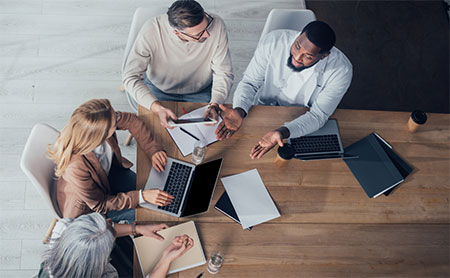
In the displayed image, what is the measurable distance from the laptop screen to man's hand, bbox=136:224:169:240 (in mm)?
127

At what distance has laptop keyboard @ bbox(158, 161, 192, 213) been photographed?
1.75 metres

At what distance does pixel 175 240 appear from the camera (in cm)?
164

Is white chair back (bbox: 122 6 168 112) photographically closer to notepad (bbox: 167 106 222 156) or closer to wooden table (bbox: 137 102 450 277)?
wooden table (bbox: 137 102 450 277)

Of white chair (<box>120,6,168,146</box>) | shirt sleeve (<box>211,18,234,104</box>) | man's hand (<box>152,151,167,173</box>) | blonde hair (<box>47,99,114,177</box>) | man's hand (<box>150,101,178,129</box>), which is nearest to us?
blonde hair (<box>47,99,114,177</box>)

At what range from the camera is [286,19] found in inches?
92.2

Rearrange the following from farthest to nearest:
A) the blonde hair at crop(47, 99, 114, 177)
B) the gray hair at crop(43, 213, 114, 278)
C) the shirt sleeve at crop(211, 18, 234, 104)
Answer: the shirt sleeve at crop(211, 18, 234, 104), the blonde hair at crop(47, 99, 114, 177), the gray hair at crop(43, 213, 114, 278)

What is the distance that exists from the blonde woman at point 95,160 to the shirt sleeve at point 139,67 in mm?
205

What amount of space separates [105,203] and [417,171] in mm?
1696

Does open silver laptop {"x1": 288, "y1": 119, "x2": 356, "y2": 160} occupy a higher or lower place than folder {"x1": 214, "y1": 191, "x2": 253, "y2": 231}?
higher

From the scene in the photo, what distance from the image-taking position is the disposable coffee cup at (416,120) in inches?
81.6

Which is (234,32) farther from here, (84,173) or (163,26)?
(84,173)

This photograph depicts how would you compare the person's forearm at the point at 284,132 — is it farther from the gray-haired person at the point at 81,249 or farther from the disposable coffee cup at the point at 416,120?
the gray-haired person at the point at 81,249

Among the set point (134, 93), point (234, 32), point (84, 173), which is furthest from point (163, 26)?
point (234, 32)

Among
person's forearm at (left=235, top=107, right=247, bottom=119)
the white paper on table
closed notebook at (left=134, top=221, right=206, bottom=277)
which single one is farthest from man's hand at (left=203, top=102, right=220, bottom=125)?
closed notebook at (left=134, top=221, right=206, bottom=277)
